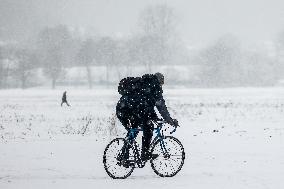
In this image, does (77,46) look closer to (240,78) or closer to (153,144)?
(240,78)

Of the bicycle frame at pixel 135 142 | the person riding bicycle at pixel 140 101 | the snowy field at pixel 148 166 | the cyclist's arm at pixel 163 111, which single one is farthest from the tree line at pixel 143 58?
the cyclist's arm at pixel 163 111

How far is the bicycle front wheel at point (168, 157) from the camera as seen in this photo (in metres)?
9.27

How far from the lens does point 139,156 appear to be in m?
9.13

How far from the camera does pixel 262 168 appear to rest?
10.0 metres

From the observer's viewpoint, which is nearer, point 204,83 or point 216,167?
point 216,167

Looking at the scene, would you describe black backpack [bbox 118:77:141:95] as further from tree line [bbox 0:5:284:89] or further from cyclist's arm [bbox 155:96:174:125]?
tree line [bbox 0:5:284:89]

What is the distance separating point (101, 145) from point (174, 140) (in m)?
4.88

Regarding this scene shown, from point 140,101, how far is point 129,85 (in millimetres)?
357

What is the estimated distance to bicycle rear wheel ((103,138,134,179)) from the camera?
9.09 m

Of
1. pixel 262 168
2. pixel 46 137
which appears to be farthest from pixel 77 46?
pixel 262 168

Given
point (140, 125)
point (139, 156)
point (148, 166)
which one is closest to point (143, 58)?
point (148, 166)

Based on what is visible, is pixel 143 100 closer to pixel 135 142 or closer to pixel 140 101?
pixel 140 101

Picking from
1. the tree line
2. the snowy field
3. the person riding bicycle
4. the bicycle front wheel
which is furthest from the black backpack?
the tree line

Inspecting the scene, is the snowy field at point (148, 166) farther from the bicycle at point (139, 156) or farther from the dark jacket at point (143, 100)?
the dark jacket at point (143, 100)
